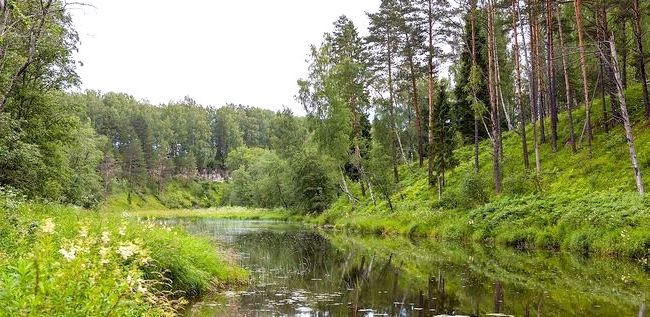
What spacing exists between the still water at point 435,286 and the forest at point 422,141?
156 centimetres

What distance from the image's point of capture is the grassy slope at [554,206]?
66.2 feet

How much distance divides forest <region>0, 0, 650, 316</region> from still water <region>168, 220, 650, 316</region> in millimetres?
1564

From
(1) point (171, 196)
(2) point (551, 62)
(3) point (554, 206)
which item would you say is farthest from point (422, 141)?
(1) point (171, 196)

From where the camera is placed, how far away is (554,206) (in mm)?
24375

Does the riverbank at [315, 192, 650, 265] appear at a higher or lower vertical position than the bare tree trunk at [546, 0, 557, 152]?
lower

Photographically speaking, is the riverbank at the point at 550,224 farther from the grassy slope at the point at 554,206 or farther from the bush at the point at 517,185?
the bush at the point at 517,185

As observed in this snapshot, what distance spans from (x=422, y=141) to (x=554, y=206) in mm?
24191

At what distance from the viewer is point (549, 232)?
22719mm

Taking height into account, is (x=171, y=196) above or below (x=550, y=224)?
above

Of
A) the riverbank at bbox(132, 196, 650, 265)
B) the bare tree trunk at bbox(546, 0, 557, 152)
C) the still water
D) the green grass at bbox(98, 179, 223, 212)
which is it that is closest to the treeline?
the bare tree trunk at bbox(546, 0, 557, 152)

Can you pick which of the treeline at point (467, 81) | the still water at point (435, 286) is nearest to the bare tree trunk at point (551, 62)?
the treeline at point (467, 81)

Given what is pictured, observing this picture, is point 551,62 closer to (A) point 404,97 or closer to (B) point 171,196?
(A) point 404,97

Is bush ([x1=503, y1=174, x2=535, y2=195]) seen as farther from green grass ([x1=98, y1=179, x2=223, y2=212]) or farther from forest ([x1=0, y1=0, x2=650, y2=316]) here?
green grass ([x1=98, y1=179, x2=223, y2=212])

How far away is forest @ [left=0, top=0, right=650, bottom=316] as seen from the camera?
1559 centimetres
